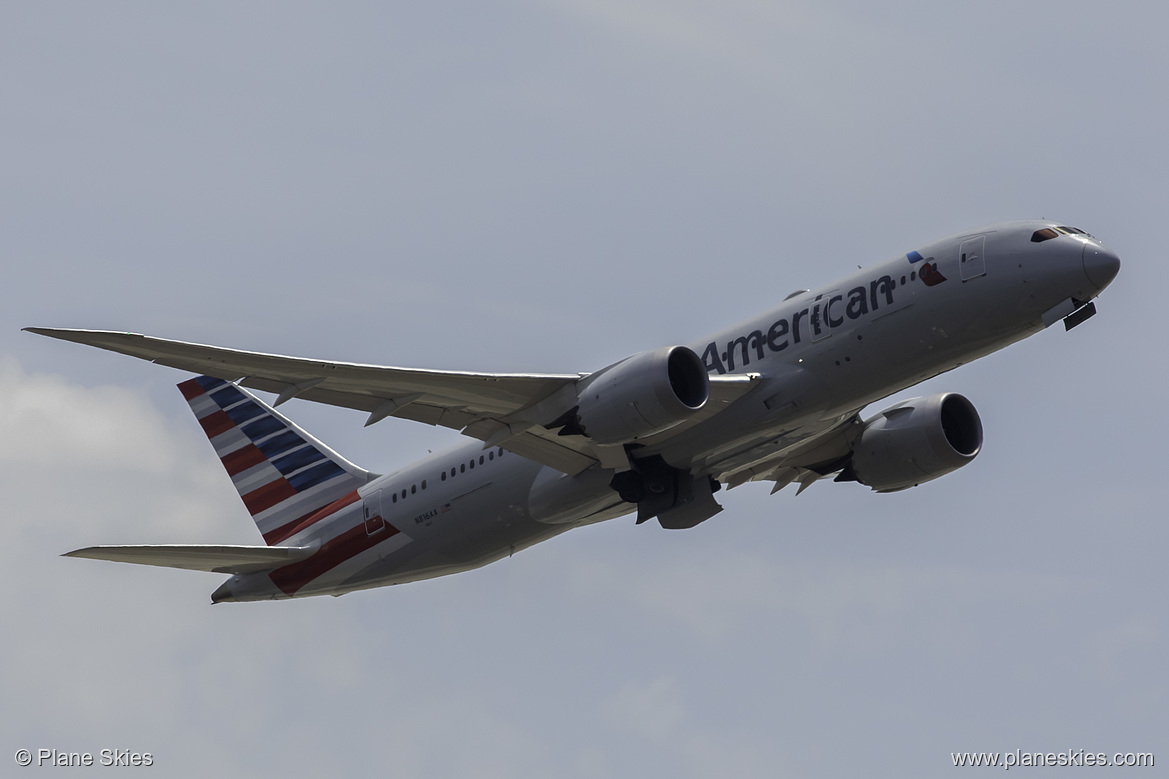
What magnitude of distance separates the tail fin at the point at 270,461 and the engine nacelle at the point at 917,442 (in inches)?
526

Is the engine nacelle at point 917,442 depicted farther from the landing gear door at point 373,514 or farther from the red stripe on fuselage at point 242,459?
the red stripe on fuselage at point 242,459

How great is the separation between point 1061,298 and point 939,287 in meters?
2.38

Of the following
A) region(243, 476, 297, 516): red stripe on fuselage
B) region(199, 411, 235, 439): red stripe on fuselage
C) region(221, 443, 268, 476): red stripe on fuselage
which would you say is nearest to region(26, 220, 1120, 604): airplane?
region(243, 476, 297, 516): red stripe on fuselage

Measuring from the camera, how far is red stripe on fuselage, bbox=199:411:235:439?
40125 millimetres

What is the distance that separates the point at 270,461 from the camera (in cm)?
3922

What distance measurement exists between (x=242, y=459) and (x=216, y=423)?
1.44 m

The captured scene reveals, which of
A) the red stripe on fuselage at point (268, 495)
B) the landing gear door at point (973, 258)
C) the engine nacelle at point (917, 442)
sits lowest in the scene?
the engine nacelle at point (917, 442)

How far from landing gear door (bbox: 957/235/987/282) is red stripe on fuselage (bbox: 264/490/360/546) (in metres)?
16.5

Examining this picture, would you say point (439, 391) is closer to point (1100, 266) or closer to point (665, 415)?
point (665, 415)

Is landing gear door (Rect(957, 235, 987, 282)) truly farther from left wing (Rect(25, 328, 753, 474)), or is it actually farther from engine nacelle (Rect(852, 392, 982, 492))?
engine nacelle (Rect(852, 392, 982, 492))

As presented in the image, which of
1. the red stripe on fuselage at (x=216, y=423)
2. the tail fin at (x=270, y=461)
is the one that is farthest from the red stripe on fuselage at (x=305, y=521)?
the red stripe on fuselage at (x=216, y=423)

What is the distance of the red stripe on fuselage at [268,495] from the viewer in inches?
1507

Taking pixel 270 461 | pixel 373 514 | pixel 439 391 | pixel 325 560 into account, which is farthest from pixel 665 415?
pixel 270 461

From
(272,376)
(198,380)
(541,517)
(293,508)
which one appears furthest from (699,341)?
(198,380)
